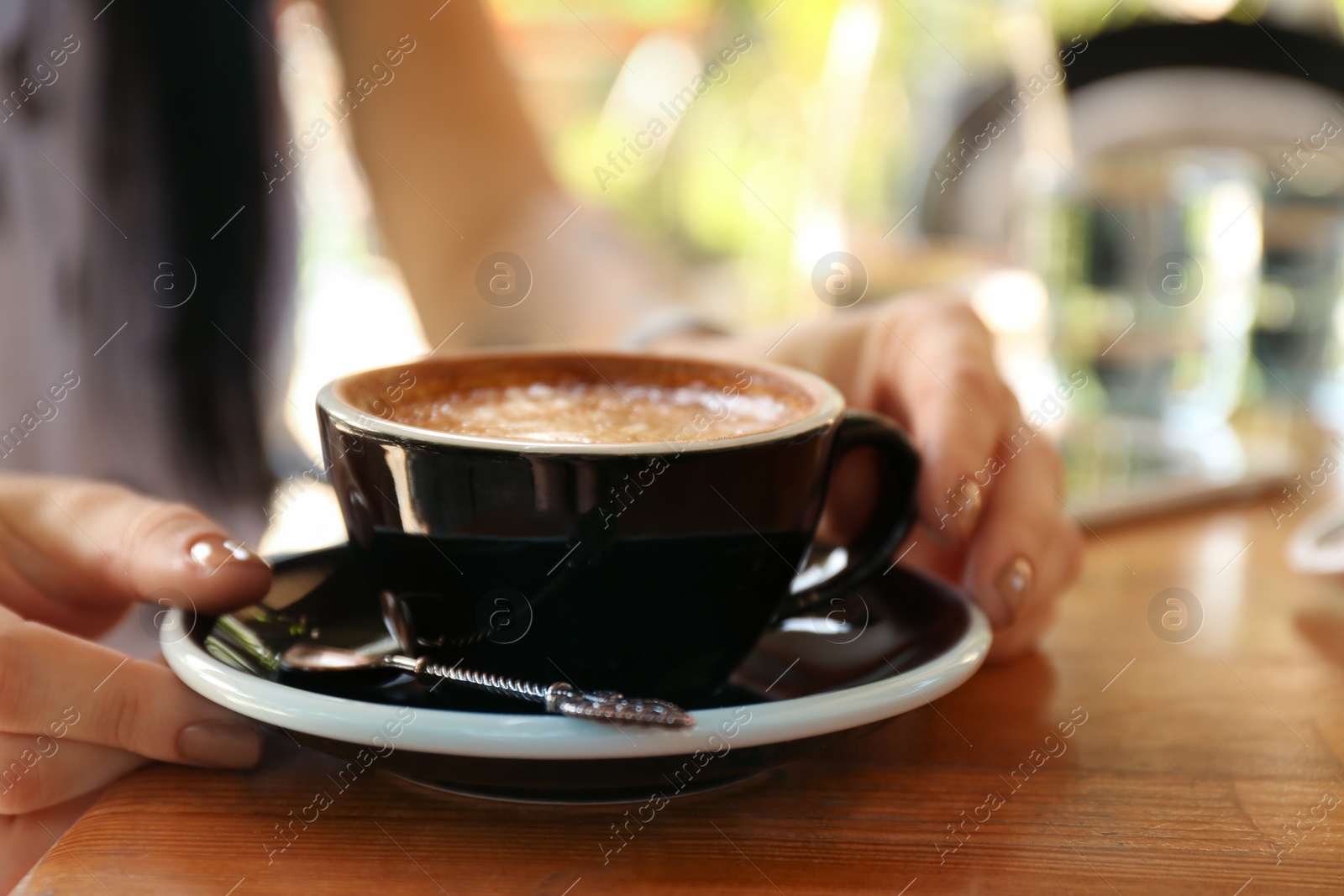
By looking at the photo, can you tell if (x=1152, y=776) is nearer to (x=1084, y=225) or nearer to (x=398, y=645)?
(x=398, y=645)

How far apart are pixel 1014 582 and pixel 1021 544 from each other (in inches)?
1.0

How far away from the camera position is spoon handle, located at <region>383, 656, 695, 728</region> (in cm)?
35

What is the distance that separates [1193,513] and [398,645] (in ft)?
2.23

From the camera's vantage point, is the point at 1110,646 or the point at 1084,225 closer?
the point at 1110,646

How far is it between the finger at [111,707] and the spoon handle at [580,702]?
0.08m

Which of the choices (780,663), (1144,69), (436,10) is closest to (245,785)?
(780,663)

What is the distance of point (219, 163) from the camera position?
104 cm

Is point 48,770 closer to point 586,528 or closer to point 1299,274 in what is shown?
point 586,528

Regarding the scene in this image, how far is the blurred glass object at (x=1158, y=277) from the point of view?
99cm

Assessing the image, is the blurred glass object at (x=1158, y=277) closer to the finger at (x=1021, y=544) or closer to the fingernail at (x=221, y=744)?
the finger at (x=1021, y=544)

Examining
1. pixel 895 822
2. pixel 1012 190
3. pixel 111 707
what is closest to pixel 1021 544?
pixel 895 822

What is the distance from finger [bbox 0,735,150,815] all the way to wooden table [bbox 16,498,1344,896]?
0.01 metres

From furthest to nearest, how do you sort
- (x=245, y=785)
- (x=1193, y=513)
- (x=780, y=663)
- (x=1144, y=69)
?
(x=1144, y=69) < (x=1193, y=513) < (x=780, y=663) < (x=245, y=785)

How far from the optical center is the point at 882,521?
0.55m
